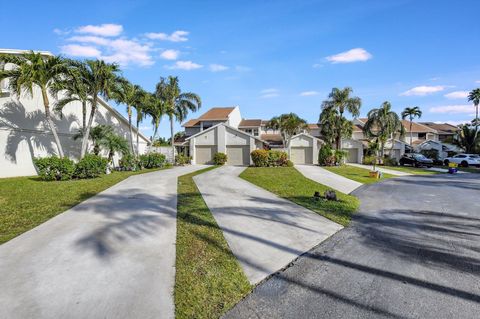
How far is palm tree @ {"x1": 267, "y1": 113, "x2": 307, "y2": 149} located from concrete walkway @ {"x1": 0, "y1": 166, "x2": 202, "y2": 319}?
3246cm

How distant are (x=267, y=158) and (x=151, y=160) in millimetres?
10193

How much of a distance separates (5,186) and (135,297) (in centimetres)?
1167

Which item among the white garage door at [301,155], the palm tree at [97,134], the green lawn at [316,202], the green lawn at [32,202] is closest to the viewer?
the green lawn at [32,202]

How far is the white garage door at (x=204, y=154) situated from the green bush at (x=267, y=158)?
5680mm

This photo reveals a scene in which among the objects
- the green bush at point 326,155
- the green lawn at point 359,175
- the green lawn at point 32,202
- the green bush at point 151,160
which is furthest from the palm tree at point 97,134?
the green bush at point 326,155

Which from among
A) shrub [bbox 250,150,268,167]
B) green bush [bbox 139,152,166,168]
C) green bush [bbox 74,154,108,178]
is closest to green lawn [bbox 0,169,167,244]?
green bush [bbox 74,154,108,178]

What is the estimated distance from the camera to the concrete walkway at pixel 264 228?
472 cm

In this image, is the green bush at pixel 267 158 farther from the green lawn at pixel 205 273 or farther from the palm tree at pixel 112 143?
the green lawn at pixel 205 273

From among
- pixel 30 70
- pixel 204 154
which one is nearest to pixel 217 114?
pixel 204 154

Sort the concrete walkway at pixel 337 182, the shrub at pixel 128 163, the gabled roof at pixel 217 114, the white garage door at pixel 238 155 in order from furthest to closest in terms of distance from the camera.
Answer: the gabled roof at pixel 217 114
the white garage door at pixel 238 155
the shrub at pixel 128 163
the concrete walkway at pixel 337 182

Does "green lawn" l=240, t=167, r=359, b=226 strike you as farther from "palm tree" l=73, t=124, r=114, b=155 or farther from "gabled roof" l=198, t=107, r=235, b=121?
"gabled roof" l=198, t=107, r=235, b=121

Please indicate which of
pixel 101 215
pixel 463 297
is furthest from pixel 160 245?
pixel 463 297

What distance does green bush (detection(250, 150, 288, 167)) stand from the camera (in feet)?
82.7

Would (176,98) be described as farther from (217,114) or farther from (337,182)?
(337,182)
